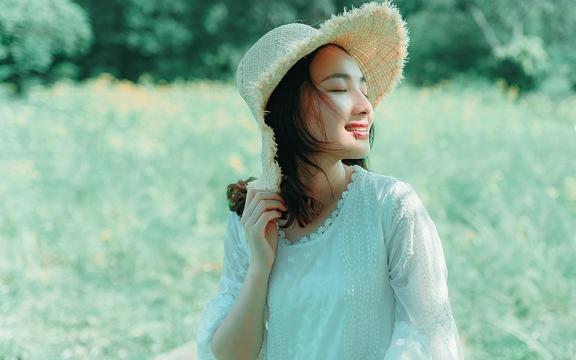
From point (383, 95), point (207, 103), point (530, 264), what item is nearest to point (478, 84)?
point (207, 103)

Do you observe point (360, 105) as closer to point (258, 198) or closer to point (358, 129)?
point (358, 129)

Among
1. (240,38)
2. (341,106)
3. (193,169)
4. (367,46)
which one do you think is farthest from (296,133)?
(240,38)

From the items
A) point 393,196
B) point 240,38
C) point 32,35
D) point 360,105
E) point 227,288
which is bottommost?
point 240,38

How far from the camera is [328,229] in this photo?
116 cm

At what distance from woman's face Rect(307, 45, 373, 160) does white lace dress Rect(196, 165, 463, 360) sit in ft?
0.26

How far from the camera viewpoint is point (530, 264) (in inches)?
114

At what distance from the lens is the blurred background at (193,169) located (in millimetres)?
2654

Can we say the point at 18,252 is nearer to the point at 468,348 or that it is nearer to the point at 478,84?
the point at 468,348

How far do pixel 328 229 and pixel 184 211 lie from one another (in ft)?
8.92

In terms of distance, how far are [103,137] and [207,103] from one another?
1.50m

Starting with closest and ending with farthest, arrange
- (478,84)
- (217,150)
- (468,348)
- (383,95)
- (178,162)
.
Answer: (383,95) → (468,348) → (178,162) → (217,150) → (478,84)

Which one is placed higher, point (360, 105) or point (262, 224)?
point (360, 105)

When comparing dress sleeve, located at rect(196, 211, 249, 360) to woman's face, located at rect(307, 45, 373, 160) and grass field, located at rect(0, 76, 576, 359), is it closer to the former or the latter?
woman's face, located at rect(307, 45, 373, 160)

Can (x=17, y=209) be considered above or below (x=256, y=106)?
below
